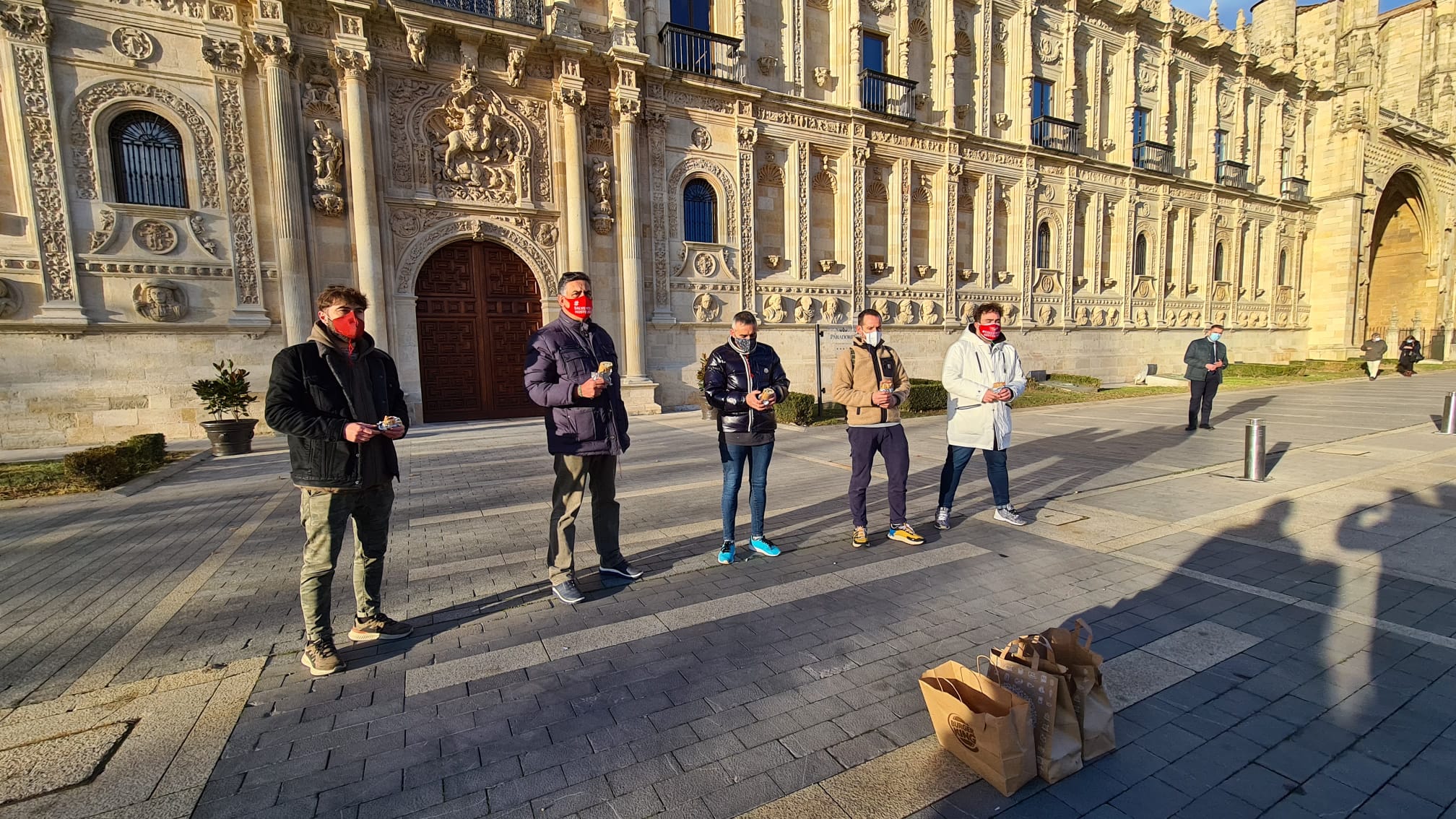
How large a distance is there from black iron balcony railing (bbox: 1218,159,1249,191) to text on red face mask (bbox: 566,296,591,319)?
40294mm

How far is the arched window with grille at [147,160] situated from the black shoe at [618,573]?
1572 centimetres

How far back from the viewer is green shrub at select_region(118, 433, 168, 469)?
8.87 m

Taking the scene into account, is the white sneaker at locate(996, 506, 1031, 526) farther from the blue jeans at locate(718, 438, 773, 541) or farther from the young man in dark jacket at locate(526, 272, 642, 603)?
the young man in dark jacket at locate(526, 272, 642, 603)

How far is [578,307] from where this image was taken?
451 cm

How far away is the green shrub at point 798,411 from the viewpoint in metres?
14.2

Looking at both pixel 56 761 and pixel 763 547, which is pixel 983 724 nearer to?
pixel 763 547

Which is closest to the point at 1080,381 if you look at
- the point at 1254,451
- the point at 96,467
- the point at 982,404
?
the point at 1254,451

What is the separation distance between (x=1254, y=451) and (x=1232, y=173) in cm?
3517

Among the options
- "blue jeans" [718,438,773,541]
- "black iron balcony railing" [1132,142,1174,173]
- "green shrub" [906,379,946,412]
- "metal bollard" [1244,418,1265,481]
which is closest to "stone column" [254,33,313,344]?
"blue jeans" [718,438,773,541]

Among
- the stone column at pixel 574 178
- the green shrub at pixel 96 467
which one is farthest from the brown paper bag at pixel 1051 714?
the stone column at pixel 574 178

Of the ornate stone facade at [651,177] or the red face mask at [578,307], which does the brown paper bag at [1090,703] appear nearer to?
the red face mask at [578,307]

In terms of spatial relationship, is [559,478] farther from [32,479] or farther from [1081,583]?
[32,479]

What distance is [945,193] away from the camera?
2261 cm

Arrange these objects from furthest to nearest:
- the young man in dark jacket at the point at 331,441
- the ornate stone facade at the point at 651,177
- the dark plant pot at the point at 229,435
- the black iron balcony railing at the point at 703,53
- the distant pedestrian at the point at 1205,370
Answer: the black iron balcony railing at the point at 703,53 → the ornate stone facade at the point at 651,177 → the distant pedestrian at the point at 1205,370 → the dark plant pot at the point at 229,435 → the young man in dark jacket at the point at 331,441
